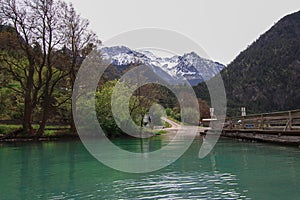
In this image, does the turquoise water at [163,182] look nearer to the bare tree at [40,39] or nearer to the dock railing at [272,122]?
the dock railing at [272,122]

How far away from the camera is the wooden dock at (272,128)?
13609mm

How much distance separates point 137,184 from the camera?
6.48 metres

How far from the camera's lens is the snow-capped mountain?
3207 centimetres

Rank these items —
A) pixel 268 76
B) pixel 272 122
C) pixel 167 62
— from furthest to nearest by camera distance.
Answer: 1. pixel 167 62
2. pixel 268 76
3. pixel 272 122

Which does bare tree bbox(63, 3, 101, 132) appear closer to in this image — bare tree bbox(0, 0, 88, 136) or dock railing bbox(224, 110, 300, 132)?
bare tree bbox(0, 0, 88, 136)

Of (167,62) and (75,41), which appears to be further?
(167,62)

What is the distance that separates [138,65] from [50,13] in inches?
363

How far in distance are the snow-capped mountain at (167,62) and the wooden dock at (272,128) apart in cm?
784

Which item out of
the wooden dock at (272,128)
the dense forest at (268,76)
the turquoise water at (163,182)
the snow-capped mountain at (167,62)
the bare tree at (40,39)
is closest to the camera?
the turquoise water at (163,182)

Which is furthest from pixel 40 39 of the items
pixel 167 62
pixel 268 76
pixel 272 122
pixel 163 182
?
pixel 167 62

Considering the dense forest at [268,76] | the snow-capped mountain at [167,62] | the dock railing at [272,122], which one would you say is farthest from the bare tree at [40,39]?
the dense forest at [268,76]

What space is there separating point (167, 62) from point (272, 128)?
151 meters

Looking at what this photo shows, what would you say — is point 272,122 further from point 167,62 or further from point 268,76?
point 167,62

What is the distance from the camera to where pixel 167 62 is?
166 m
